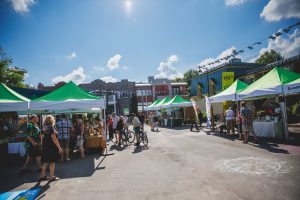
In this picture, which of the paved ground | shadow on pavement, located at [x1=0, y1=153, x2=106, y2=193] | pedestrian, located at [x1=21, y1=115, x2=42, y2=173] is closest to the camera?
the paved ground

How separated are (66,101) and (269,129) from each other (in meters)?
10.4

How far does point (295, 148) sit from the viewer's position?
802cm

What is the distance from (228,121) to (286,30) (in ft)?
20.6

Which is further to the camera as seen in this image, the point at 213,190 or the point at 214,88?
the point at 214,88

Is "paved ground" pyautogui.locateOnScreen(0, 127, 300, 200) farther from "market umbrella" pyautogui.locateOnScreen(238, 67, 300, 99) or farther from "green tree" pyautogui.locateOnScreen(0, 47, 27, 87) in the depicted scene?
"green tree" pyautogui.locateOnScreen(0, 47, 27, 87)

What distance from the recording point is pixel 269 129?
35.2 feet

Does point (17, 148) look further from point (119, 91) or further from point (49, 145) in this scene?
point (119, 91)

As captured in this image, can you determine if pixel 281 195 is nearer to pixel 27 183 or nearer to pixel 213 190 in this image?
pixel 213 190

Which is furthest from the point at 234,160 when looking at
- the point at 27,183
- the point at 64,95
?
the point at 64,95

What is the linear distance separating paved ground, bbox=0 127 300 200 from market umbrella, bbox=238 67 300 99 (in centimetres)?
308

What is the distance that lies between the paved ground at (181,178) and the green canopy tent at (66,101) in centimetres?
247

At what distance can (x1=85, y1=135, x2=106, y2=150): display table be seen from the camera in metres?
10.2

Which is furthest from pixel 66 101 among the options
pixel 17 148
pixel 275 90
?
pixel 275 90

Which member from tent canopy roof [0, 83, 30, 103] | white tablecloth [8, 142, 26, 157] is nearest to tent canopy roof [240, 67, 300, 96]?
tent canopy roof [0, 83, 30, 103]
